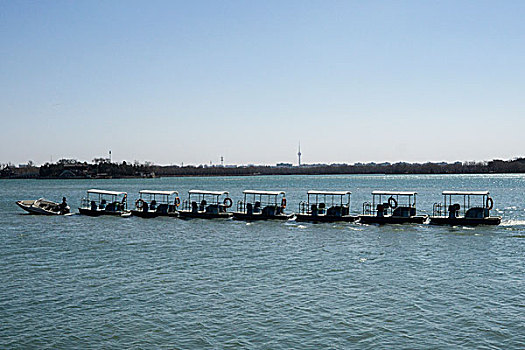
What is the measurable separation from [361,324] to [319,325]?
1.82 meters

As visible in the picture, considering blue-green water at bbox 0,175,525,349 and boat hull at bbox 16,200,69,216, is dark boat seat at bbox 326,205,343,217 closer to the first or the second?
blue-green water at bbox 0,175,525,349

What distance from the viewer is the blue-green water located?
848 inches

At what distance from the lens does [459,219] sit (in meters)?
57.3

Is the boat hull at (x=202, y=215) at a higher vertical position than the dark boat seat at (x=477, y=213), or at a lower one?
lower

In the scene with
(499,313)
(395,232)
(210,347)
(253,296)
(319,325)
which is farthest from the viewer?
(395,232)

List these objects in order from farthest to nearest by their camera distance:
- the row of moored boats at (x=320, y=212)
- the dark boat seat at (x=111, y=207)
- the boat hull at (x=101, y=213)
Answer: the dark boat seat at (x=111, y=207)
the boat hull at (x=101, y=213)
the row of moored boats at (x=320, y=212)

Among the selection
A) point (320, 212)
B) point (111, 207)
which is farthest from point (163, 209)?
point (320, 212)

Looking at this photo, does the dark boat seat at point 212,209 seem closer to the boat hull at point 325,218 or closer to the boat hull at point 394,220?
the boat hull at point 325,218

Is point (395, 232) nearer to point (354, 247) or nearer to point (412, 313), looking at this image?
point (354, 247)

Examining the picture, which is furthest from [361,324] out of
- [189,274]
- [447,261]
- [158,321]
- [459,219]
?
[459,219]

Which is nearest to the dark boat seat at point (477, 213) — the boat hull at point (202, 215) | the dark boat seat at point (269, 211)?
the dark boat seat at point (269, 211)

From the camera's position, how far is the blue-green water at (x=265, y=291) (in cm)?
2155

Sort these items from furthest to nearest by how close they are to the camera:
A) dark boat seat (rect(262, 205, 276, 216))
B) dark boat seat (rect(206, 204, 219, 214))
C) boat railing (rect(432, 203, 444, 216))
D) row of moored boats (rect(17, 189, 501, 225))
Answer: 1. dark boat seat (rect(206, 204, 219, 214))
2. dark boat seat (rect(262, 205, 276, 216))
3. boat railing (rect(432, 203, 444, 216))
4. row of moored boats (rect(17, 189, 501, 225))

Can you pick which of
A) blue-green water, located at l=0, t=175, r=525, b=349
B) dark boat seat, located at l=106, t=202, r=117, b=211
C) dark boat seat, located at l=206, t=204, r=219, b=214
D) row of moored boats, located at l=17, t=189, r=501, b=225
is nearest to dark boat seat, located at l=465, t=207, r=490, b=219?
row of moored boats, located at l=17, t=189, r=501, b=225
